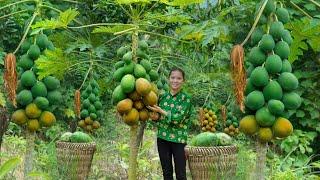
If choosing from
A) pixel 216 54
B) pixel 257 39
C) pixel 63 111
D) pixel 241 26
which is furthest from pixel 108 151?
pixel 257 39

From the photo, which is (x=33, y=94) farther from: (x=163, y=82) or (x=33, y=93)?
(x=163, y=82)

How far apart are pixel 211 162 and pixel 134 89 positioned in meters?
1.13

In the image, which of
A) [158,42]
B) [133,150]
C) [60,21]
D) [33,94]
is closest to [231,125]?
[158,42]

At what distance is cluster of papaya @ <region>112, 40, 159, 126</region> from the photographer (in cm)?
390

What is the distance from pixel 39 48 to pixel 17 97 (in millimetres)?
398

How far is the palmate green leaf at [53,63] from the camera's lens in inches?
163

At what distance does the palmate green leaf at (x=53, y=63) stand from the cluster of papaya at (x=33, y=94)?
0.05 m

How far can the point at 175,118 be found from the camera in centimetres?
482

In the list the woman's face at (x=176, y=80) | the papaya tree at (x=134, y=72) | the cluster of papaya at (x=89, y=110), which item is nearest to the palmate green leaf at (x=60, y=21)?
the papaya tree at (x=134, y=72)

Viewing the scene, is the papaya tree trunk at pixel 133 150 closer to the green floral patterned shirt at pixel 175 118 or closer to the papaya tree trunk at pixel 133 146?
the papaya tree trunk at pixel 133 146

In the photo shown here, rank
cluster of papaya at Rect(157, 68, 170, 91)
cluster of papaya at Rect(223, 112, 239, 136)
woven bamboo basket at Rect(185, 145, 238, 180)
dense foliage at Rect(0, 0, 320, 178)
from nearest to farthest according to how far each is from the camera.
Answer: dense foliage at Rect(0, 0, 320, 178) < woven bamboo basket at Rect(185, 145, 238, 180) < cluster of papaya at Rect(157, 68, 170, 91) < cluster of papaya at Rect(223, 112, 239, 136)

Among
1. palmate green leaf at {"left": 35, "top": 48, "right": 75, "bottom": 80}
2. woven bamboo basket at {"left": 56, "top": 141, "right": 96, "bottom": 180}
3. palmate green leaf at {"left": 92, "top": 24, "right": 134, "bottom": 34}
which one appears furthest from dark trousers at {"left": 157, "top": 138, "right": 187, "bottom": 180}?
palmate green leaf at {"left": 92, "top": 24, "right": 134, "bottom": 34}

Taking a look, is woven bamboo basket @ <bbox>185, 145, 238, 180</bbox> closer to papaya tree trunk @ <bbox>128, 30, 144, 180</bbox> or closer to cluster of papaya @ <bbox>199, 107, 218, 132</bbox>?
papaya tree trunk @ <bbox>128, 30, 144, 180</bbox>

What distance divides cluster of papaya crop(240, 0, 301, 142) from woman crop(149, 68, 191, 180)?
181cm
